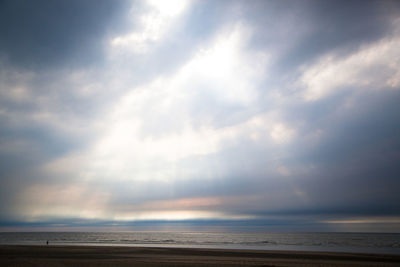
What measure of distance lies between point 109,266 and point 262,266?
1778cm

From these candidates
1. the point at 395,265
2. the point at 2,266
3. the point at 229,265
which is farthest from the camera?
the point at 395,265

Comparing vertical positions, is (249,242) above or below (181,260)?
below

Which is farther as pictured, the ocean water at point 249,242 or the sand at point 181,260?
the ocean water at point 249,242

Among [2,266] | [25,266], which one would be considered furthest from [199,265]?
[2,266]

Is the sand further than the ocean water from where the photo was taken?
No

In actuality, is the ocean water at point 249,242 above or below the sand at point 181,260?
below

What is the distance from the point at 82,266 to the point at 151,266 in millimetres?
7848

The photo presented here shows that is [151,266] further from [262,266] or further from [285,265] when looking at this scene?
[285,265]

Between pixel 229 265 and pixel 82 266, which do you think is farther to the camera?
pixel 229 265

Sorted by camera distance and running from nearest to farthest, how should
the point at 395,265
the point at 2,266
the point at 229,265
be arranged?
the point at 2,266
the point at 229,265
the point at 395,265

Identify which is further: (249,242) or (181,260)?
A: (249,242)

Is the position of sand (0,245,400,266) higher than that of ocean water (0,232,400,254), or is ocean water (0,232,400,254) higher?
sand (0,245,400,266)

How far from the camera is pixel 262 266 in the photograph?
3055cm

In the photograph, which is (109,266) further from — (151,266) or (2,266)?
(2,266)
